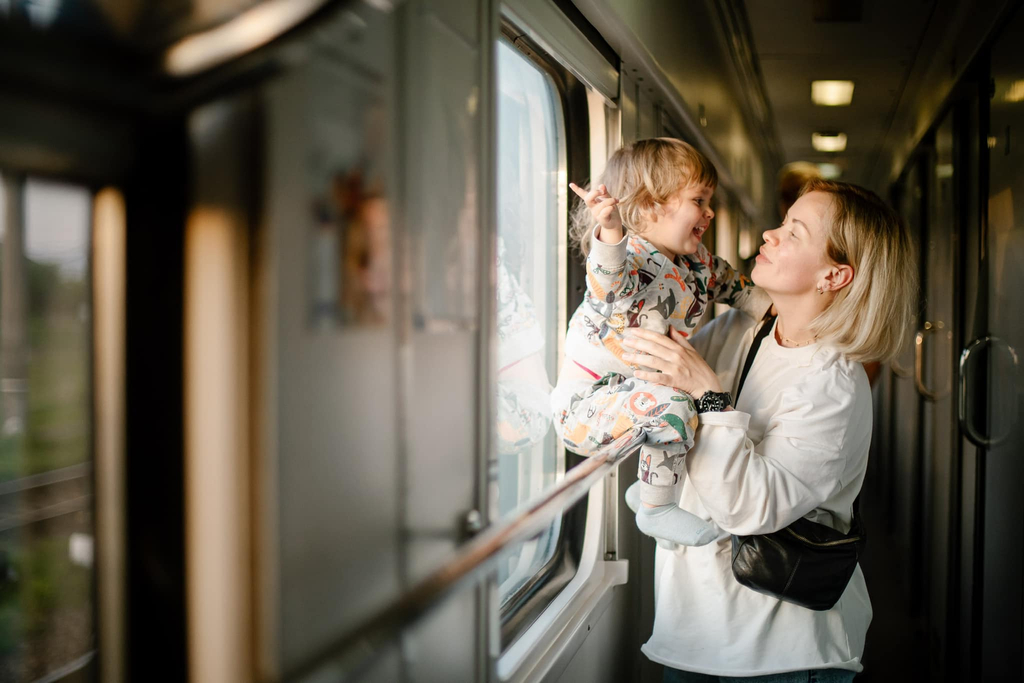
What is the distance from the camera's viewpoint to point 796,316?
5.24ft

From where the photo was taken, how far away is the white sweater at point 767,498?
1.37m

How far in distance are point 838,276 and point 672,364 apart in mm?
437

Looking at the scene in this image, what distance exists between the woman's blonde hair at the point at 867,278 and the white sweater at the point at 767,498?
0.05m

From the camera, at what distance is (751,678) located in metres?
1.58

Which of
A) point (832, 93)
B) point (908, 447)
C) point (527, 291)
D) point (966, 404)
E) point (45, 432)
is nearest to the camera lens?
point (45, 432)

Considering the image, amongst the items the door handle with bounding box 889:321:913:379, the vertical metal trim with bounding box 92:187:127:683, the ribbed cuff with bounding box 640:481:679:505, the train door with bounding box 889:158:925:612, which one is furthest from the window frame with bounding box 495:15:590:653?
the train door with bounding box 889:158:925:612

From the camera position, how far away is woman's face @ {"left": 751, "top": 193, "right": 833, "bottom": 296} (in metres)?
1.55

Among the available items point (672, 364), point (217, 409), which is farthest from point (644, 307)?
point (217, 409)

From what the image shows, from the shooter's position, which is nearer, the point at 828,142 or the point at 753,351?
the point at 753,351

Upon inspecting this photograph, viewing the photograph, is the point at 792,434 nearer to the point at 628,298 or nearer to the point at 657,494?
the point at 657,494

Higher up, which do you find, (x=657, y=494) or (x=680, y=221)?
(x=680, y=221)

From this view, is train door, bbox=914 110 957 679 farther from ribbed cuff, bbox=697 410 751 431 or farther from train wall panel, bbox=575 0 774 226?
ribbed cuff, bbox=697 410 751 431

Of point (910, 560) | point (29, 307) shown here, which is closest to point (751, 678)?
point (29, 307)

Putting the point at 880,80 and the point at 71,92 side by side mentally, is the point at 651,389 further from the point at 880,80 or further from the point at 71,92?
the point at 880,80
